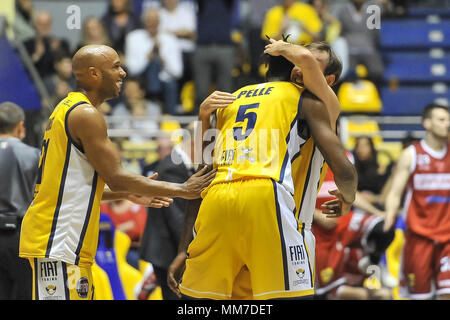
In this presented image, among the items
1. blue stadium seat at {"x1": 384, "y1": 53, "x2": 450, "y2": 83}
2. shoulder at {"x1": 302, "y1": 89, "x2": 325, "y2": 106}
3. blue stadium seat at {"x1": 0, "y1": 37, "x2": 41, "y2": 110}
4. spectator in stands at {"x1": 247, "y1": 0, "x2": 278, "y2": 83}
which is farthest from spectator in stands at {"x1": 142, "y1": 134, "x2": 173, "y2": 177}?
blue stadium seat at {"x1": 384, "y1": 53, "x2": 450, "y2": 83}

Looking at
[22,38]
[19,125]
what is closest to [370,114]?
[22,38]

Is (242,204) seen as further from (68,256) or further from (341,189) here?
(68,256)

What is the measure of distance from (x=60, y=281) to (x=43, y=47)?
8661 millimetres

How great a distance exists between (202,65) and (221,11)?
88cm

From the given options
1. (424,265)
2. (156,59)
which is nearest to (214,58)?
(156,59)

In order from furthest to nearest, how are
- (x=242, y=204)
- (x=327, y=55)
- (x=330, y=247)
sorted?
(x=330, y=247) < (x=327, y=55) < (x=242, y=204)

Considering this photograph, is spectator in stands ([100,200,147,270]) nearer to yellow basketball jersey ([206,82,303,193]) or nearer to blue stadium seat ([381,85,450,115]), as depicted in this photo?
yellow basketball jersey ([206,82,303,193])

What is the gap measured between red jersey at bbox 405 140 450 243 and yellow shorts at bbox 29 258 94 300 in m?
4.70

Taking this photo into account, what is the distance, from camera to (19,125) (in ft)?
21.3

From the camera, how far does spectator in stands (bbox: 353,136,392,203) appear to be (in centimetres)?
968

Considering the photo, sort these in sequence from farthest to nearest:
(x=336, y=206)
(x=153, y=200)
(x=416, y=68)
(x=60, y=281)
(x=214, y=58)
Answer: (x=416, y=68) < (x=214, y=58) < (x=153, y=200) < (x=336, y=206) < (x=60, y=281)

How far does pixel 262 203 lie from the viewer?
13.9 feet

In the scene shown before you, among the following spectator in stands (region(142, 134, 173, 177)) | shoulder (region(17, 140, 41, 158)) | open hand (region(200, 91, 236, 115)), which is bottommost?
spectator in stands (region(142, 134, 173, 177))

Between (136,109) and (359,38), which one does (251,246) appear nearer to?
(136,109)
